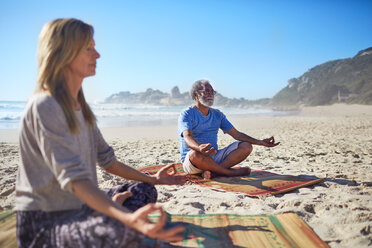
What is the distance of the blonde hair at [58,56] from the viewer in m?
1.28

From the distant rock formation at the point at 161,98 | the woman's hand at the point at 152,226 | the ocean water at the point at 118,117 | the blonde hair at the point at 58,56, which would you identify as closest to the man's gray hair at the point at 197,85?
the blonde hair at the point at 58,56

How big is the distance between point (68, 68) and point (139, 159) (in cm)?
429

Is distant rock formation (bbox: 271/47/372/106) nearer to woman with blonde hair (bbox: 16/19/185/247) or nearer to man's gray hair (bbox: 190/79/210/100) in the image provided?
man's gray hair (bbox: 190/79/210/100)

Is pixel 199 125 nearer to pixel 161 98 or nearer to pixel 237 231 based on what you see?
pixel 237 231

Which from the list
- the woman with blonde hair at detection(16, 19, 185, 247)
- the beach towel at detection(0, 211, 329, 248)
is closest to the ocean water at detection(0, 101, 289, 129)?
the beach towel at detection(0, 211, 329, 248)

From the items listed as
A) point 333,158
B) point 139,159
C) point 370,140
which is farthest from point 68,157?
point 370,140

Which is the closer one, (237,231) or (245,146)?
(237,231)

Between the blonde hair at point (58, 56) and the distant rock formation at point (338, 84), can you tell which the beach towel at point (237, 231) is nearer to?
the blonde hair at point (58, 56)

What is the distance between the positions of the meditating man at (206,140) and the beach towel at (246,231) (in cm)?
132

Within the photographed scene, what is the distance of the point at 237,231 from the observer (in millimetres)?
2115

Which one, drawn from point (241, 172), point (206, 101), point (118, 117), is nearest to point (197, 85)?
point (206, 101)

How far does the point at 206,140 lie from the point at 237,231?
200 centimetres

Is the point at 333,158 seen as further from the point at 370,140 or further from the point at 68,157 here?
the point at 68,157

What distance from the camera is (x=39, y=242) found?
4.26 ft
